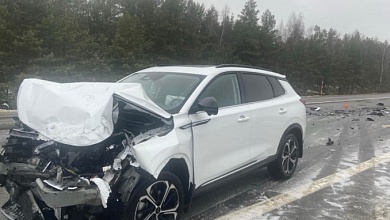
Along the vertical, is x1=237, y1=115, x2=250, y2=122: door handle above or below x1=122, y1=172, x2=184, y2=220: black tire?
above

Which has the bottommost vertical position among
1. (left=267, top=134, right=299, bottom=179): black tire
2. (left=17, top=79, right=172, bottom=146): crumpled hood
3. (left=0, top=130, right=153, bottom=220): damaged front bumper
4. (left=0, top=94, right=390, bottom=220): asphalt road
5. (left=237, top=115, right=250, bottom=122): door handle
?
(left=0, top=94, right=390, bottom=220): asphalt road

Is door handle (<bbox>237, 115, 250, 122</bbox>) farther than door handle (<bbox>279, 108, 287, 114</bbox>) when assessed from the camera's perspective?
No

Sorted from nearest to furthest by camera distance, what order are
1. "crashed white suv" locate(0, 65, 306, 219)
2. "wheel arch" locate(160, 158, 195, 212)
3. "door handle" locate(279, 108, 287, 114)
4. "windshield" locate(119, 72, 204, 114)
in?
1. "crashed white suv" locate(0, 65, 306, 219)
2. "wheel arch" locate(160, 158, 195, 212)
3. "windshield" locate(119, 72, 204, 114)
4. "door handle" locate(279, 108, 287, 114)

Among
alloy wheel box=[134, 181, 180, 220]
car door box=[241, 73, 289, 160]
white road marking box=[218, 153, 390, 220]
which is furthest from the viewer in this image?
car door box=[241, 73, 289, 160]

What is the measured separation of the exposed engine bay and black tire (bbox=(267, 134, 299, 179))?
8.87 ft

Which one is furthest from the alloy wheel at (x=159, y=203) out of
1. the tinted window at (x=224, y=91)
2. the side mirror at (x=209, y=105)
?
the tinted window at (x=224, y=91)

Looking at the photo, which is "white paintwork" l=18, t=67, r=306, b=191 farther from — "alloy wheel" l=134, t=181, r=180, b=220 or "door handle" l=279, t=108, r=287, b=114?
"alloy wheel" l=134, t=181, r=180, b=220

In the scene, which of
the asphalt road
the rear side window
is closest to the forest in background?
the asphalt road

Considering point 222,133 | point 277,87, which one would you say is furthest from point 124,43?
point 222,133

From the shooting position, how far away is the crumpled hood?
3.37 meters

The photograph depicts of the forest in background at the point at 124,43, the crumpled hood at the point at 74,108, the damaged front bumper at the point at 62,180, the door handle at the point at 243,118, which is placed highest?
the forest in background at the point at 124,43

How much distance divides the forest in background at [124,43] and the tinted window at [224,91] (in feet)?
75.7

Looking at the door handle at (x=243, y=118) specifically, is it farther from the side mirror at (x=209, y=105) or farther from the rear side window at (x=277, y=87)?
the rear side window at (x=277, y=87)

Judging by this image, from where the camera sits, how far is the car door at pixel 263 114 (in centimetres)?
522
